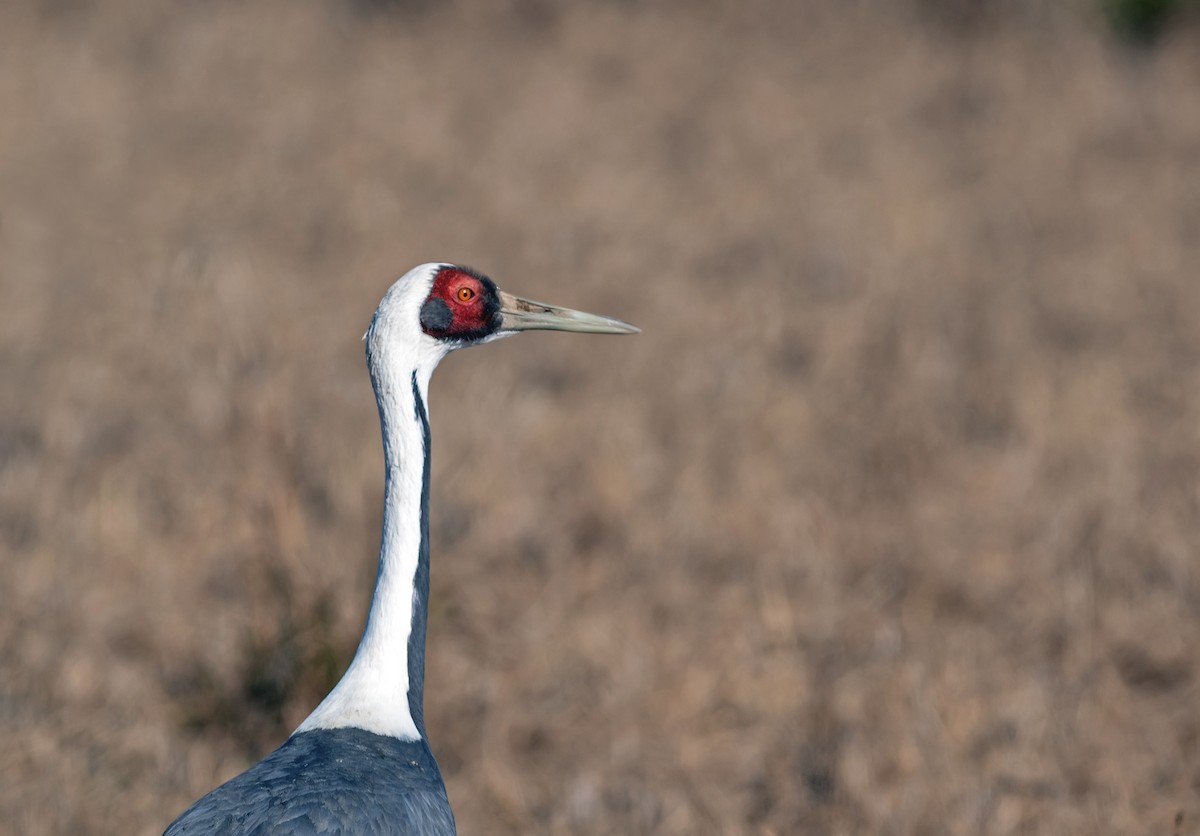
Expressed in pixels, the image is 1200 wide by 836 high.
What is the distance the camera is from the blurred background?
14.4 ft

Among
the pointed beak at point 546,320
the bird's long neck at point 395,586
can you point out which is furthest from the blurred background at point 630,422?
the pointed beak at point 546,320

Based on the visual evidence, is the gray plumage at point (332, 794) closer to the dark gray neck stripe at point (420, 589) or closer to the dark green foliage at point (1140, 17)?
the dark gray neck stripe at point (420, 589)

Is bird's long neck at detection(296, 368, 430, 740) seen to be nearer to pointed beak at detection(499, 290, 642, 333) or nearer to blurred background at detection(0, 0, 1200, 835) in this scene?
pointed beak at detection(499, 290, 642, 333)

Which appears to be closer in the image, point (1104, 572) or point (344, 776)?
point (344, 776)

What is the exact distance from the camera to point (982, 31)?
11906 mm

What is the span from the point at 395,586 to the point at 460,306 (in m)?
0.64

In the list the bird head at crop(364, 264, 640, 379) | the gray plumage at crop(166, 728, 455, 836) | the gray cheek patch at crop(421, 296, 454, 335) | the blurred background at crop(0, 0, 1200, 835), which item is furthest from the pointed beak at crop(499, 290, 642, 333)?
the blurred background at crop(0, 0, 1200, 835)

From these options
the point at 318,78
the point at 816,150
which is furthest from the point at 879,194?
the point at 318,78

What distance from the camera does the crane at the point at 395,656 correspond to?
9.47 feet

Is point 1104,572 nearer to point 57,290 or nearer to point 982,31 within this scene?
point 57,290

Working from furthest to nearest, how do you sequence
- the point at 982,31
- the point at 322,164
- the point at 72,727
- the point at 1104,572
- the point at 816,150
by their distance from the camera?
the point at 982,31 → the point at 816,150 → the point at 322,164 → the point at 1104,572 → the point at 72,727

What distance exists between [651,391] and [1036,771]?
3.01 metres

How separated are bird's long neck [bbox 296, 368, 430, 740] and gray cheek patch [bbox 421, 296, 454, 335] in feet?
0.47

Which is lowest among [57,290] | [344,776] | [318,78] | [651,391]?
[344,776]
